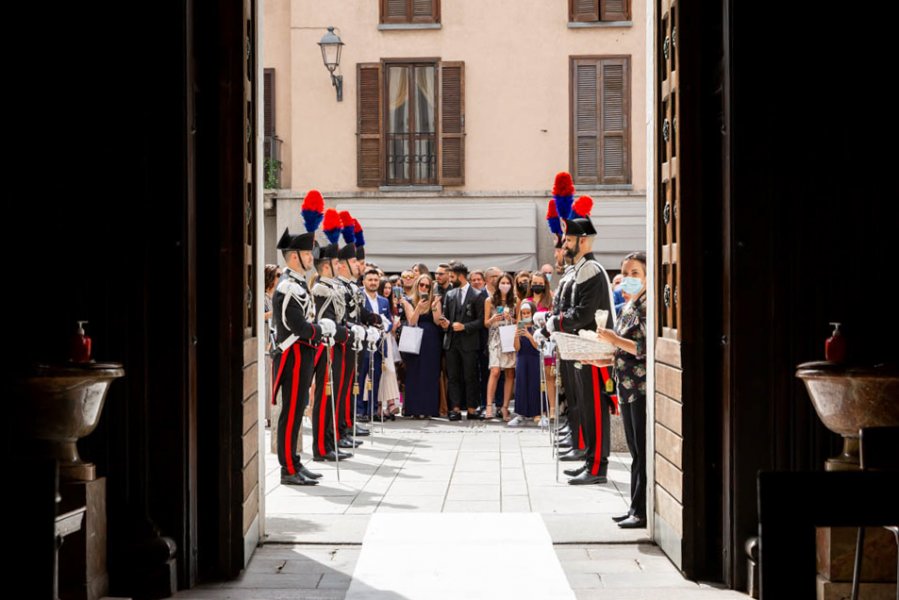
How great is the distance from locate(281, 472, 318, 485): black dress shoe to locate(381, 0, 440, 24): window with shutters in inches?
500

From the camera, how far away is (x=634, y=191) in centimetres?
2033

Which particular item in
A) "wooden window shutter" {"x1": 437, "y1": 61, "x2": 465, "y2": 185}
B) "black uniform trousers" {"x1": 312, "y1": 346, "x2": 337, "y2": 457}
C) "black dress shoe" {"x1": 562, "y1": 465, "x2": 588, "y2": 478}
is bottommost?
"black dress shoe" {"x1": 562, "y1": 465, "x2": 588, "y2": 478}

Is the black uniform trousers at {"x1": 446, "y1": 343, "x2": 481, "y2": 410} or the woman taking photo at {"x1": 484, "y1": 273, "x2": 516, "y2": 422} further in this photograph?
the black uniform trousers at {"x1": 446, "y1": 343, "x2": 481, "y2": 410}

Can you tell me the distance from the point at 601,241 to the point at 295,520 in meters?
13.1

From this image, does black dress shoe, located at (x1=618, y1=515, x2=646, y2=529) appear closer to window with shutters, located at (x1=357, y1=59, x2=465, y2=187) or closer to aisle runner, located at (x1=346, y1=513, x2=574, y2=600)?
aisle runner, located at (x1=346, y1=513, x2=574, y2=600)

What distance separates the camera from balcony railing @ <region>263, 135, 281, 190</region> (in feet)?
68.0

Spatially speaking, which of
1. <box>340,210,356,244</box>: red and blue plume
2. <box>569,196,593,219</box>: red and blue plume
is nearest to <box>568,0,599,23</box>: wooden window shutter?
<box>340,210,356,244</box>: red and blue plume

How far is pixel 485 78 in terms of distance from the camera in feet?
67.5

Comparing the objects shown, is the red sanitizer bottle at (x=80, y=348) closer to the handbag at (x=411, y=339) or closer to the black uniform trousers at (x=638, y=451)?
the black uniform trousers at (x=638, y=451)

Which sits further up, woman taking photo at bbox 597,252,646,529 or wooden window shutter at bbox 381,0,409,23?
wooden window shutter at bbox 381,0,409,23

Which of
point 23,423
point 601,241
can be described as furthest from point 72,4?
point 601,241

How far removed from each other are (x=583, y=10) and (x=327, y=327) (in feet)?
40.1

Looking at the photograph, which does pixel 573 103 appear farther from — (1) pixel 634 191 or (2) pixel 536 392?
(2) pixel 536 392

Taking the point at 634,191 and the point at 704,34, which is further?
the point at 634,191
